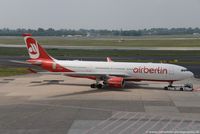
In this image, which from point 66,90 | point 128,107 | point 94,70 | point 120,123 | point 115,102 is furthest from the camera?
point 94,70

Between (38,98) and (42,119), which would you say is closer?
(42,119)

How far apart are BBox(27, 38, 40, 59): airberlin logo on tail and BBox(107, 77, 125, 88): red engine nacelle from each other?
13.1 metres

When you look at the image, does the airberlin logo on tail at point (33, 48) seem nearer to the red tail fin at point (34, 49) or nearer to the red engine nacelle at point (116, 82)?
the red tail fin at point (34, 49)

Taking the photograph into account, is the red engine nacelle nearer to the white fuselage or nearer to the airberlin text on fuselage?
the white fuselage

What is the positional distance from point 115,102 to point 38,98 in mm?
9140

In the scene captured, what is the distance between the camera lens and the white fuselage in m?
49.3

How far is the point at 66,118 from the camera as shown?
31.7m

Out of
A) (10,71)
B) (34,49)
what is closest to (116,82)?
(34,49)

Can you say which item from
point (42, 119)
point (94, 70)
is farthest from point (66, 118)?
point (94, 70)

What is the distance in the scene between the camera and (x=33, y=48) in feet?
182

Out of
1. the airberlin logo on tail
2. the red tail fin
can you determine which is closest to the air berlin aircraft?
the red tail fin

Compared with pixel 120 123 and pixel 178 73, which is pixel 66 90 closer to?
pixel 178 73

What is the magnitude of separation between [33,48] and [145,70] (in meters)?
17.7

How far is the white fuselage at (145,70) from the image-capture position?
162ft
